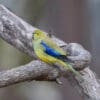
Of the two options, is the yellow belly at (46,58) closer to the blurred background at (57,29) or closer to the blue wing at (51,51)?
the blue wing at (51,51)

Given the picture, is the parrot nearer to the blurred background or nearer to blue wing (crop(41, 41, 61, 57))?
blue wing (crop(41, 41, 61, 57))

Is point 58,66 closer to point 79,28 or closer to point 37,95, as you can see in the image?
point 79,28

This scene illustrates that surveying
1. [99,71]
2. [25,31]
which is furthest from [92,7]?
[25,31]

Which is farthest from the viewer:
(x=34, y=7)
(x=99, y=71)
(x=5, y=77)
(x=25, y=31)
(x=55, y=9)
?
Result: (x=34, y=7)

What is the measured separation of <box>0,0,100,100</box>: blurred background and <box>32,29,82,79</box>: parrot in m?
1.68

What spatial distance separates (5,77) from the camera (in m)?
2.49

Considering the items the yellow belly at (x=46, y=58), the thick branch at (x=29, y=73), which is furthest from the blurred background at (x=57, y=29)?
the yellow belly at (x=46, y=58)

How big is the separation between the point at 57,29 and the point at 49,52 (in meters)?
1.98

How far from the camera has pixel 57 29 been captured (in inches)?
172

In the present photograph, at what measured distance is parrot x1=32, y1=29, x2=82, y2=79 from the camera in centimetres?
240

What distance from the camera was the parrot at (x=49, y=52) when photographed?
2396mm

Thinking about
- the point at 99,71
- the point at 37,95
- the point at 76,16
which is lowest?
the point at 37,95

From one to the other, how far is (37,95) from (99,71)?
0.90 m

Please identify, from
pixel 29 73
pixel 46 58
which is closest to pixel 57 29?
pixel 29 73
